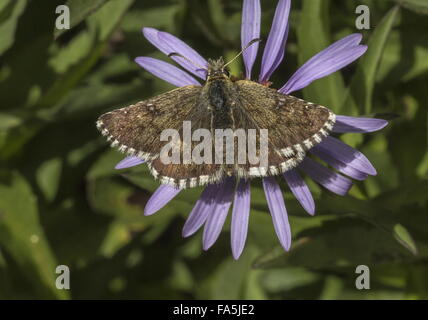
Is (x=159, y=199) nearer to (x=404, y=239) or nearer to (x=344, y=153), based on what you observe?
(x=344, y=153)

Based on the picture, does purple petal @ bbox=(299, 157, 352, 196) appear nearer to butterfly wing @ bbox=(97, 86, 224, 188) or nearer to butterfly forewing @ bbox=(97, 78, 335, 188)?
butterfly forewing @ bbox=(97, 78, 335, 188)

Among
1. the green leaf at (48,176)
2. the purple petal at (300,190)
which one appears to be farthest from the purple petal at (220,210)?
the green leaf at (48,176)

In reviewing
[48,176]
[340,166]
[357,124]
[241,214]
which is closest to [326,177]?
[340,166]

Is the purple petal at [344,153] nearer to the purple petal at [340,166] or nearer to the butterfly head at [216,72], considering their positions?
the purple petal at [340,166]

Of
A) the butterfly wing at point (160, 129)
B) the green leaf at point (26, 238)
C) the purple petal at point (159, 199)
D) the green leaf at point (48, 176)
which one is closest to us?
the butterfly wing at point (160, 129)

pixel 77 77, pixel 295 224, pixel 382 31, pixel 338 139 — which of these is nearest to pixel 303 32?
pixel 382 31
